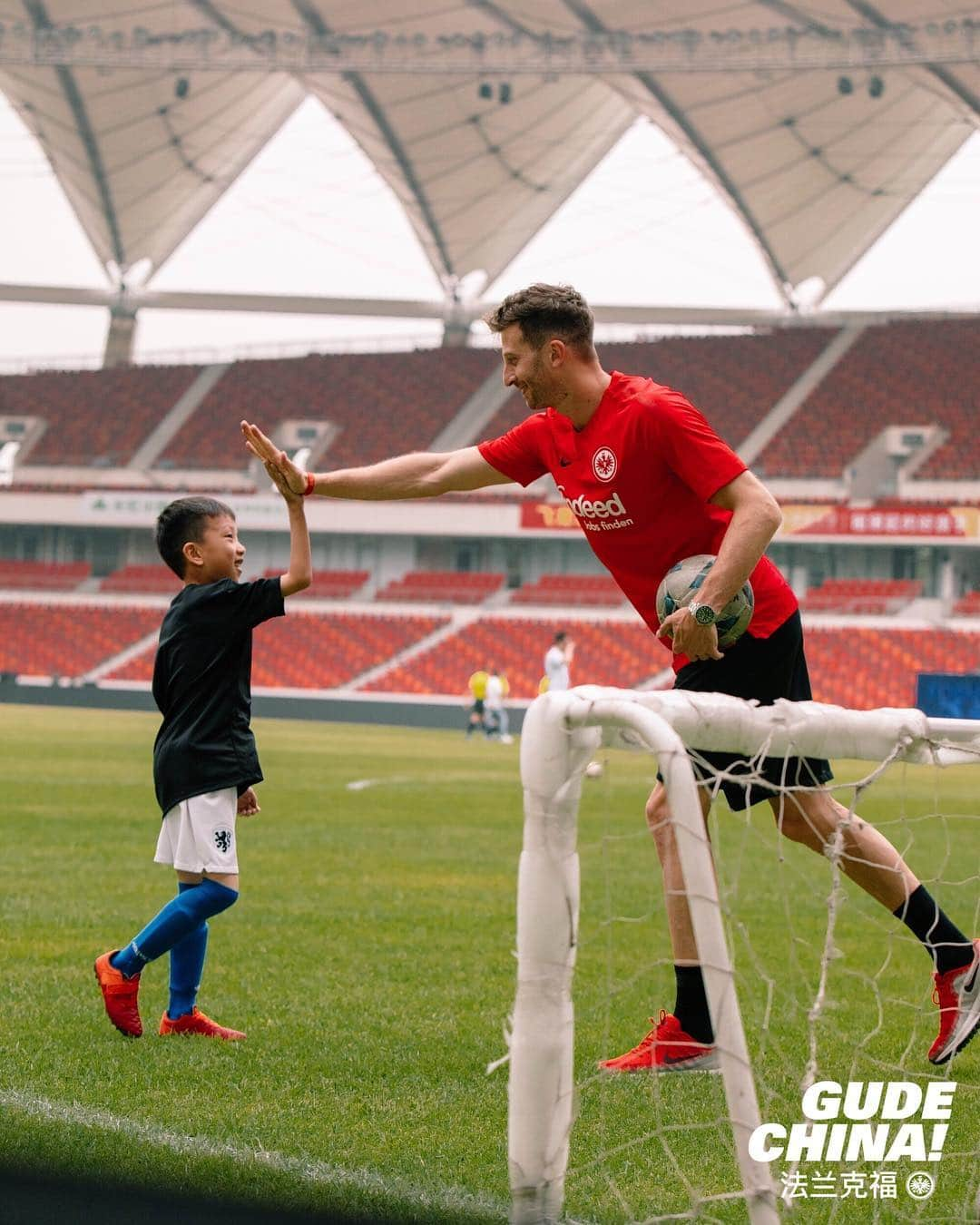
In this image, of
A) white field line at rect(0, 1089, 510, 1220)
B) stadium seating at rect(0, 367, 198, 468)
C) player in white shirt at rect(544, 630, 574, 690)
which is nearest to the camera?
white field line at rect(0, 1089, 510, 1220)

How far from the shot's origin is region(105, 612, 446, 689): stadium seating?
40.2m

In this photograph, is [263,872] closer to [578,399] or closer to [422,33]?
[578,399]

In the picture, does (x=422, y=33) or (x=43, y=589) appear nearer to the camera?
(x=422, y=33)

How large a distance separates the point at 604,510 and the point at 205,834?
1512 mm

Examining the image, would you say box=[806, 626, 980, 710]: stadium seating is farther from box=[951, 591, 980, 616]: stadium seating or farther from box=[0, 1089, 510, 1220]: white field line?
box=[0, 1089, 510, 1220]: white field line

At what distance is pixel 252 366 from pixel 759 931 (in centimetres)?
4519

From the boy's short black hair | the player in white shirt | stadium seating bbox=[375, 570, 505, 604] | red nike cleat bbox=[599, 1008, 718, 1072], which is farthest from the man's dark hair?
stadium seating bbox=[375, 570, 505, 604]

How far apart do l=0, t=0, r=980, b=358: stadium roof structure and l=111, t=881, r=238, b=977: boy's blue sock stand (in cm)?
2801

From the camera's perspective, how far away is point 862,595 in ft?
132

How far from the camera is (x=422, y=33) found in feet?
110

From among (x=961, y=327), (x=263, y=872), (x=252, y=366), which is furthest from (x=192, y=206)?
(x=263, y=872)

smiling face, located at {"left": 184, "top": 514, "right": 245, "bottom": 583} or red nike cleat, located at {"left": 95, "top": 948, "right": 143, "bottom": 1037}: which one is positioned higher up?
smiling face, located at {"left": 184, "top": 514, "right": 245, "bottom": 583}

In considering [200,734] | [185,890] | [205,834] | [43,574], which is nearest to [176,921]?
[185,890]

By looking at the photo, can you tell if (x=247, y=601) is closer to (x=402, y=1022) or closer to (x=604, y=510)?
(x=604, y=510)
